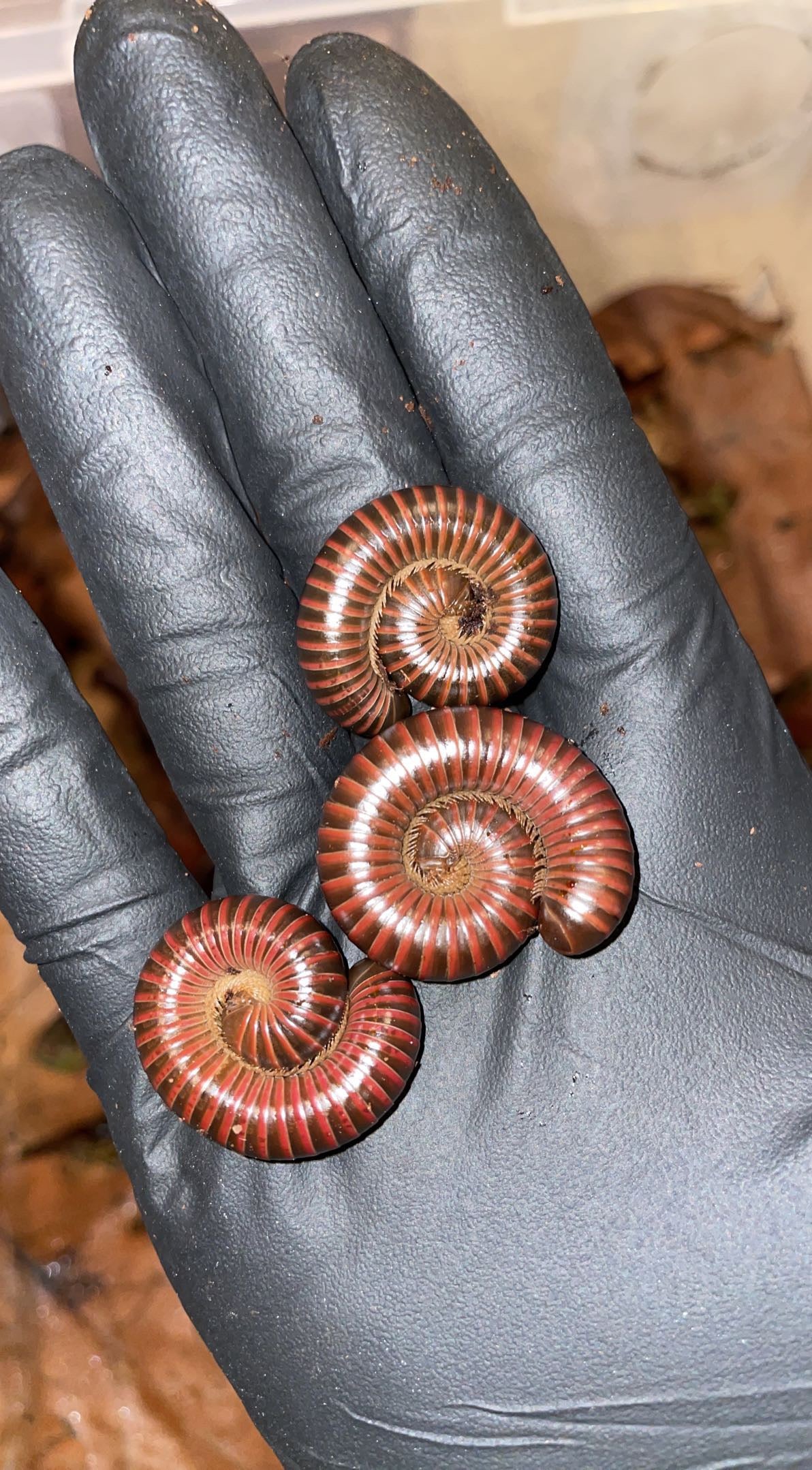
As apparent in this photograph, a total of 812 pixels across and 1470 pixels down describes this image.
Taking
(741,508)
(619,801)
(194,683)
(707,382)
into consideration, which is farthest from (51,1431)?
(707,382)

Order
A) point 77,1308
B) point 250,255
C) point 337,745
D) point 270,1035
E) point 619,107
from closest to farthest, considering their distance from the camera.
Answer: point 270,1035, point 250,255, point 337,745, point 77,1308, point 619,107

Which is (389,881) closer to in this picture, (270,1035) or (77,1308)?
(270,1035)

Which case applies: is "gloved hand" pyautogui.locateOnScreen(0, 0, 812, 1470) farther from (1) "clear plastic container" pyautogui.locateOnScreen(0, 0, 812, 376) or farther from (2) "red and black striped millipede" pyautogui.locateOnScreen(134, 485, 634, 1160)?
(1) "clear plastic container" pyautogui.locateOnScreen(0, 0, 812, 376)

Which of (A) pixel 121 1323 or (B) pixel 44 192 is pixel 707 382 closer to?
(B) pixel 44 192

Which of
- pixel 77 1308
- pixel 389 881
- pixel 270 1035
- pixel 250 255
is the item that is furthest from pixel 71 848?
pixel 77 1308

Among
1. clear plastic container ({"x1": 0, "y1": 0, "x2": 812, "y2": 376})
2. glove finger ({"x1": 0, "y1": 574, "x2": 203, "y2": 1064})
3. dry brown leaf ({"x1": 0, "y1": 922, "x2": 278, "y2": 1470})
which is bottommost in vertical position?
dry brown leaf ({"x1": 0, "y1": 922, "x2": 278, "y2": 1470})

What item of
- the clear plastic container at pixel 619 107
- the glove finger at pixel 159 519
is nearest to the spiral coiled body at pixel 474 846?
the glove finger at pixel 159 519

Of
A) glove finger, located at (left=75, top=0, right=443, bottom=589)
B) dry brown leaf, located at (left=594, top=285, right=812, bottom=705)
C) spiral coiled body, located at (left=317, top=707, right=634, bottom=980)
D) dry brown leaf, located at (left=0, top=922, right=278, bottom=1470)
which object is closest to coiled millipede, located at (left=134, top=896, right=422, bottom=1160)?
spiral coiled body, located at (left=317, top=707, right=634, bottom=980)
